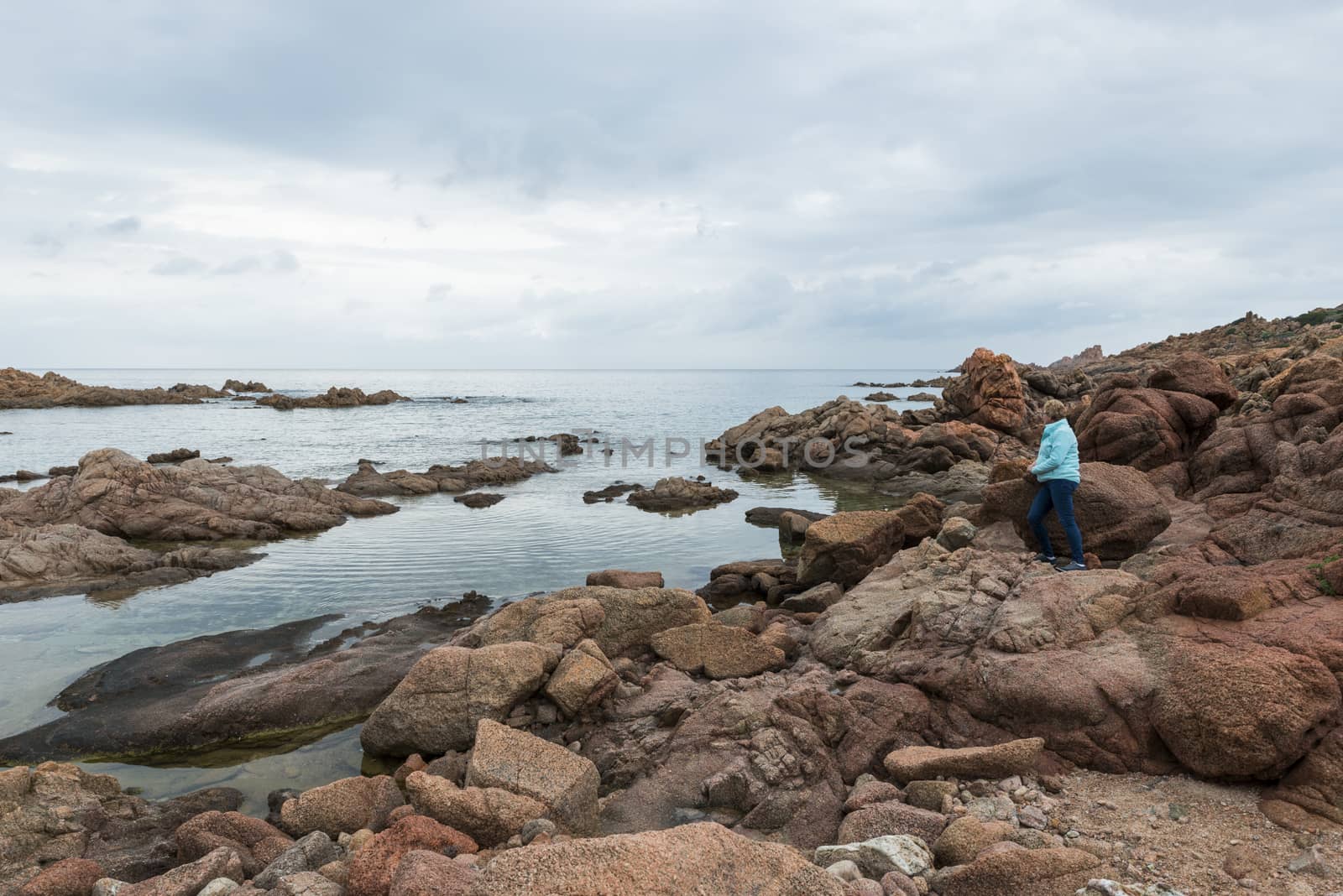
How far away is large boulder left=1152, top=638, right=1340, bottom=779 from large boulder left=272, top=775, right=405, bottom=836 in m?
7.46

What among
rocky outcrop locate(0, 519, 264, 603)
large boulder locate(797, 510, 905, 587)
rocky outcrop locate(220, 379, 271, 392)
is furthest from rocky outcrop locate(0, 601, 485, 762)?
rocky outcrop locate(220, 379, 271, 392)

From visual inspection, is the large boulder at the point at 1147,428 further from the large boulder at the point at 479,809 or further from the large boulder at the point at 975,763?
the large boulder at the point at 479,809

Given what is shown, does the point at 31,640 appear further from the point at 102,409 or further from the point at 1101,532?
the point at 102,409

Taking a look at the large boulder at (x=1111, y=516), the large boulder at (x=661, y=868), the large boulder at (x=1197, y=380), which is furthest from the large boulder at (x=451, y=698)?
the large boulder at (x=1197, y=380)

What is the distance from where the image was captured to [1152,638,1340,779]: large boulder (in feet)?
19.4

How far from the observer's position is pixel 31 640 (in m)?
14.2

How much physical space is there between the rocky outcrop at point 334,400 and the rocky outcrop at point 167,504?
6756cm

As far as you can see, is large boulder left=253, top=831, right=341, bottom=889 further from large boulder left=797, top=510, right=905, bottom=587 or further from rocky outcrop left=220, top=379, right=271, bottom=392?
rocky outcrop left=220, top=379, right=271, bottom=392

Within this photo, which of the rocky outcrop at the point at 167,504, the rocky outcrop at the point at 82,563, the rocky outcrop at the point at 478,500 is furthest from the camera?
the rocky outcrop at the point at 478,500

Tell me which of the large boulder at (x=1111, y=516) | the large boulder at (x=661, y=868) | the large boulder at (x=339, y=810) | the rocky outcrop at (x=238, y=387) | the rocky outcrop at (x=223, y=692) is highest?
the rocky outcrop at (x=238, y=387)

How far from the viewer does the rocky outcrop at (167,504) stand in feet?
77.0

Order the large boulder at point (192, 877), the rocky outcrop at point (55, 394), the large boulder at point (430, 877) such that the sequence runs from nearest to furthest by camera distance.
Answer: the large boulder at point (430, 877) < the large boulder at point (192, 877) < the rocky outcrop at point (55, 394)

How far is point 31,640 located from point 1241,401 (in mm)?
27443

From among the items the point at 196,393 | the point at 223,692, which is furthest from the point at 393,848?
the point at 196,393
